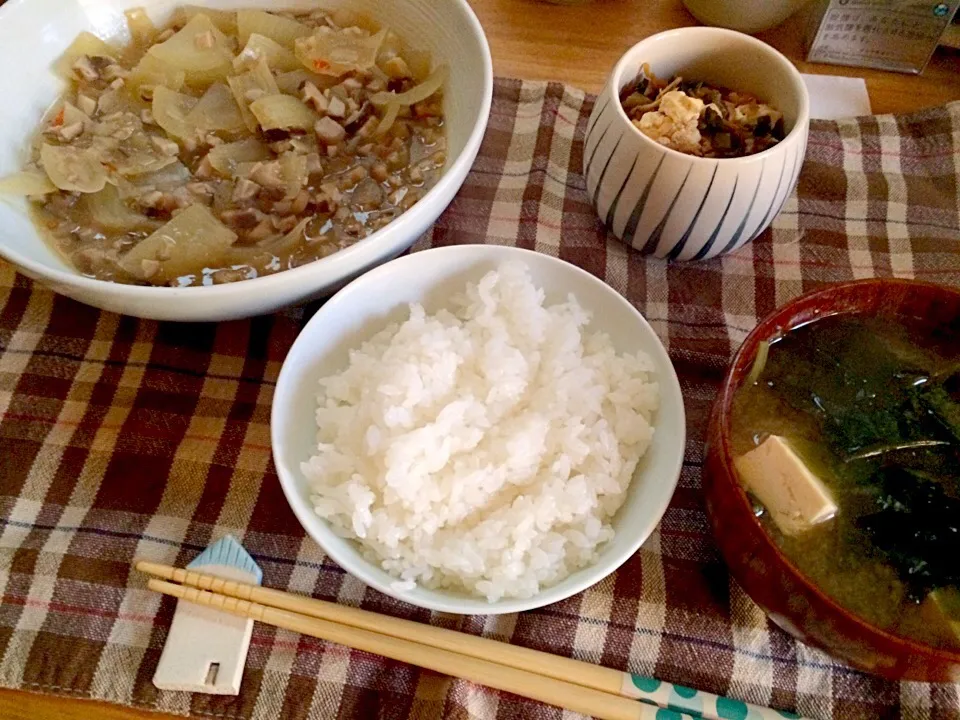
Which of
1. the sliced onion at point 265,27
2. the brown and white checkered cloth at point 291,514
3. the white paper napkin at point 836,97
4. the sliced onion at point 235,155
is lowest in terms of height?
the brown and white checkered cloth at point 291,514

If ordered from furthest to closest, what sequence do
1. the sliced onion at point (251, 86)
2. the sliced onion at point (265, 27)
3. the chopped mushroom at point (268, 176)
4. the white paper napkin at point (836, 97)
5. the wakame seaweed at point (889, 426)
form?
the white paper napkin at point (836, 97), the sliced onion at point (265, 27), the sliced onion at point (251, 86), the chopped mushroom at point (268, 176), the wakame seaweed at point (889, 426)

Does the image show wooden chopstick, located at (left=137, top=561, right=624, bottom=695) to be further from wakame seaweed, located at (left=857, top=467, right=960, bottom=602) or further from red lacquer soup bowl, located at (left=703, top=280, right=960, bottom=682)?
wakame seaweed, located at (left=857, top=467, right=960, bottom=602)

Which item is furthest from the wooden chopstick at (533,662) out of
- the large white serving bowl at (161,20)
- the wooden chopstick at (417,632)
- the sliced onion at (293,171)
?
the sliced onion at (293,171)

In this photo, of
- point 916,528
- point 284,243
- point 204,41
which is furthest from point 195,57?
point 916,528

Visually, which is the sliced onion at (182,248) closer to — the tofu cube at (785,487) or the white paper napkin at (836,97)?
the tofu cube at (785,487)

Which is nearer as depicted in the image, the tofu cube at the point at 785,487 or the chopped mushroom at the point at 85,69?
the tofu cube at the point at 785,487

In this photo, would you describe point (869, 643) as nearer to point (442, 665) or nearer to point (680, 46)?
point (442, 665)

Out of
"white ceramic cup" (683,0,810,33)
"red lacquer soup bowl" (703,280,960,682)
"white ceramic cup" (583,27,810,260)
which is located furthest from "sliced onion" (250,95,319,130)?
"white ceramic cup" (683,0,810,33)
